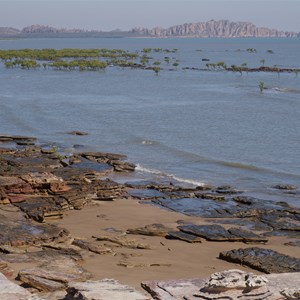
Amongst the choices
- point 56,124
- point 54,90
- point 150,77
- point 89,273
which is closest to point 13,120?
point 56,124

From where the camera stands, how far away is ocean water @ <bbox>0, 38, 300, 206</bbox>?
89.5 feet

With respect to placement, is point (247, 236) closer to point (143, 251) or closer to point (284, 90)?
point (143, 251)

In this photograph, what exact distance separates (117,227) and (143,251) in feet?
8.14

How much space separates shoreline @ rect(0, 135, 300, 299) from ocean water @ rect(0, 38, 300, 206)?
269 cm

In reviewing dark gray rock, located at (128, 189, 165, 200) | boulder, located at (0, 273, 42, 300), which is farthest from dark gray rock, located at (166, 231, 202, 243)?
boulder, located at (0, 273, 42, 300)

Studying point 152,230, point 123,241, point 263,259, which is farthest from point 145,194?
point 263,259

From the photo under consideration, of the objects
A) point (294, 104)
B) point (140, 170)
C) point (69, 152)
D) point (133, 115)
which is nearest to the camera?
point (140, 170)

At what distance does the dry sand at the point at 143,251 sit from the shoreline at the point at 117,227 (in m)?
0.02

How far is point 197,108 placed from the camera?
47.7 meters

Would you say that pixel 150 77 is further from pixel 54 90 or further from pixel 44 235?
pixel 44 235

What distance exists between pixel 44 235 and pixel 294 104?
3911 centimetres

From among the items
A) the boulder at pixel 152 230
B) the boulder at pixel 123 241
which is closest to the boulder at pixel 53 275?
the boulder at pixel 123 241

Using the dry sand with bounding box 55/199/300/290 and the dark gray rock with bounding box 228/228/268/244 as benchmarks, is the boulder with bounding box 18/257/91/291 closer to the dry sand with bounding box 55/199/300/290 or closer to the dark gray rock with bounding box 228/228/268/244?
the dry sand with bounding box 55/199/300/290

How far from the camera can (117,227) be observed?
17656 millimetres
